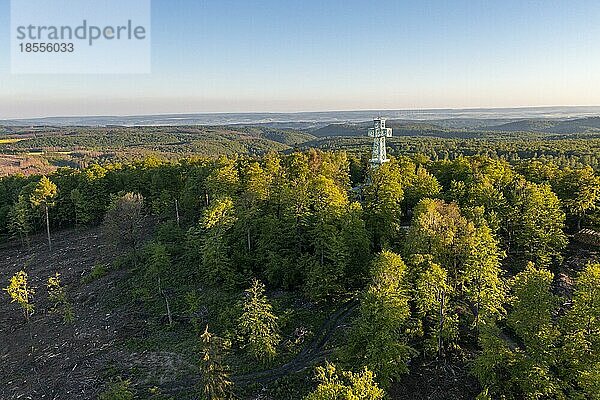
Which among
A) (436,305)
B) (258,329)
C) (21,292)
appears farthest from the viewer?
(21,292)

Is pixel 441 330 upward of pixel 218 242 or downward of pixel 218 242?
downward

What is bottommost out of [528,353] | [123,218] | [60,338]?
[60,338]

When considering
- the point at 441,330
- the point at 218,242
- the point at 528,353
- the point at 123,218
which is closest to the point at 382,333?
the point at 441,330

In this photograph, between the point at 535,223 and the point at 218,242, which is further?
the point at 218,242

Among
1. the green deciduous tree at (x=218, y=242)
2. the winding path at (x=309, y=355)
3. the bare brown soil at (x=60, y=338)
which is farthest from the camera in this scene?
the green deciduous tree at (x=218, y=242)

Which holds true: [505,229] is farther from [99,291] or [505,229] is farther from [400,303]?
[99,291]

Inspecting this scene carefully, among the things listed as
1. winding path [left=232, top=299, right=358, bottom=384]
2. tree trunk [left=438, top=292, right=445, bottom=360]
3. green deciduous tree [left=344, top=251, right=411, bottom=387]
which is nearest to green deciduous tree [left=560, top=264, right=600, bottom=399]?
tree trunk [left=438, top=292, right=445, bottom=360]

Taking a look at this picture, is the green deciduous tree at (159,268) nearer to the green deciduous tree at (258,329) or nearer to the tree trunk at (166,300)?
the tree trunk at (166,300)

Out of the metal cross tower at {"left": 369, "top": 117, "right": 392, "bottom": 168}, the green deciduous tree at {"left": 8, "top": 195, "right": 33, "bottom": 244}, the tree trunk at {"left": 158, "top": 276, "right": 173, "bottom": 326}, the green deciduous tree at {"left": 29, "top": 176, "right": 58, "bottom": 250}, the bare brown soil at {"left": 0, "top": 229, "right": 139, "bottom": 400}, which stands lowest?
the bare brown soil at {"left": 0, "top": 229, "right": 139, "bottom": 400}

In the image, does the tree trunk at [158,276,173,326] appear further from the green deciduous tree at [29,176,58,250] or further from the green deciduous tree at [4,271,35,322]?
the green deciduous tree at [29,176,58,250]

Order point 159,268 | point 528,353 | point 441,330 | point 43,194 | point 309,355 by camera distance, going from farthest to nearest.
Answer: point 43,194 < point 159,268 < point 309,355 < point 441,330 < point 528,353

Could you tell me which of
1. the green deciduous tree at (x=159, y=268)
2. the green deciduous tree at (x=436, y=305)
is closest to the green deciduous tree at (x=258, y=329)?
the green deciduous tree at (x=436, y=305)

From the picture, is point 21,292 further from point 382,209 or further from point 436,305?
point 436,305
